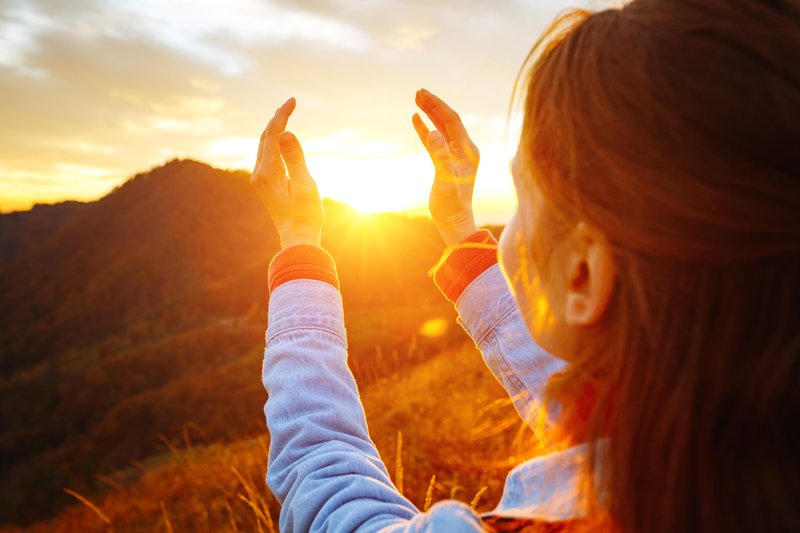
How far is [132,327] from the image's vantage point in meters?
28.6

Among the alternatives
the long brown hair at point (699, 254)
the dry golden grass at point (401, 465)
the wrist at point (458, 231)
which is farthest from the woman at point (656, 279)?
the dry golden grass at point (401, 465)

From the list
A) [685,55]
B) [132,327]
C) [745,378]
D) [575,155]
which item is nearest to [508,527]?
[745,378]

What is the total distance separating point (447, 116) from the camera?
138 centimetres

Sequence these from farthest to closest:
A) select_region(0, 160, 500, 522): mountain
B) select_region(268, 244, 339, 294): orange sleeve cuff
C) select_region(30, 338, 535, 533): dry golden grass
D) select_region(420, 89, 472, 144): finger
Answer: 1. select_region(0, 160, 500, 522): mountain
2. select_region(30, 338, 535, 533): dry golden grass
3. select_region(420, 89, 472, 144): finger
4. select_region(268, 244, 339, 294): orange sleeve cuff

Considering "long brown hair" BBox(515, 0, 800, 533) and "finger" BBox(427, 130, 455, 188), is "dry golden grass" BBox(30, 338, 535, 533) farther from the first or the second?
"long brown hair" BBox(515, 0, 800, 533)

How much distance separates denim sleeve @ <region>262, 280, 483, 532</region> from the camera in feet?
2.58

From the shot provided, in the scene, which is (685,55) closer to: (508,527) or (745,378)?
(745,378)

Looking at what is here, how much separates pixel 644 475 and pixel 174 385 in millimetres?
17060

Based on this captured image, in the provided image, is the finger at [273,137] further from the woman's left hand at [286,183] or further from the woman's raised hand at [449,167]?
the woman's raised hand at [449,167]

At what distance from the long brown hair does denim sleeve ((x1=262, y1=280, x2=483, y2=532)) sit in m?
0.25

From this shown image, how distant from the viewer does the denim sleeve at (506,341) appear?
1139 millimetres

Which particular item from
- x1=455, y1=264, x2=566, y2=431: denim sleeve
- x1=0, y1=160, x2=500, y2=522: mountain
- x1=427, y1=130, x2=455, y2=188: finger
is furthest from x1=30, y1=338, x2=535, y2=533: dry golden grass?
x1=427, y1=130, x2=455, y2=188: finger

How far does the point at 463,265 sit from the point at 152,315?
3188cm

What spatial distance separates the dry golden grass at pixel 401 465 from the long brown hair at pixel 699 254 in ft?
6.64
